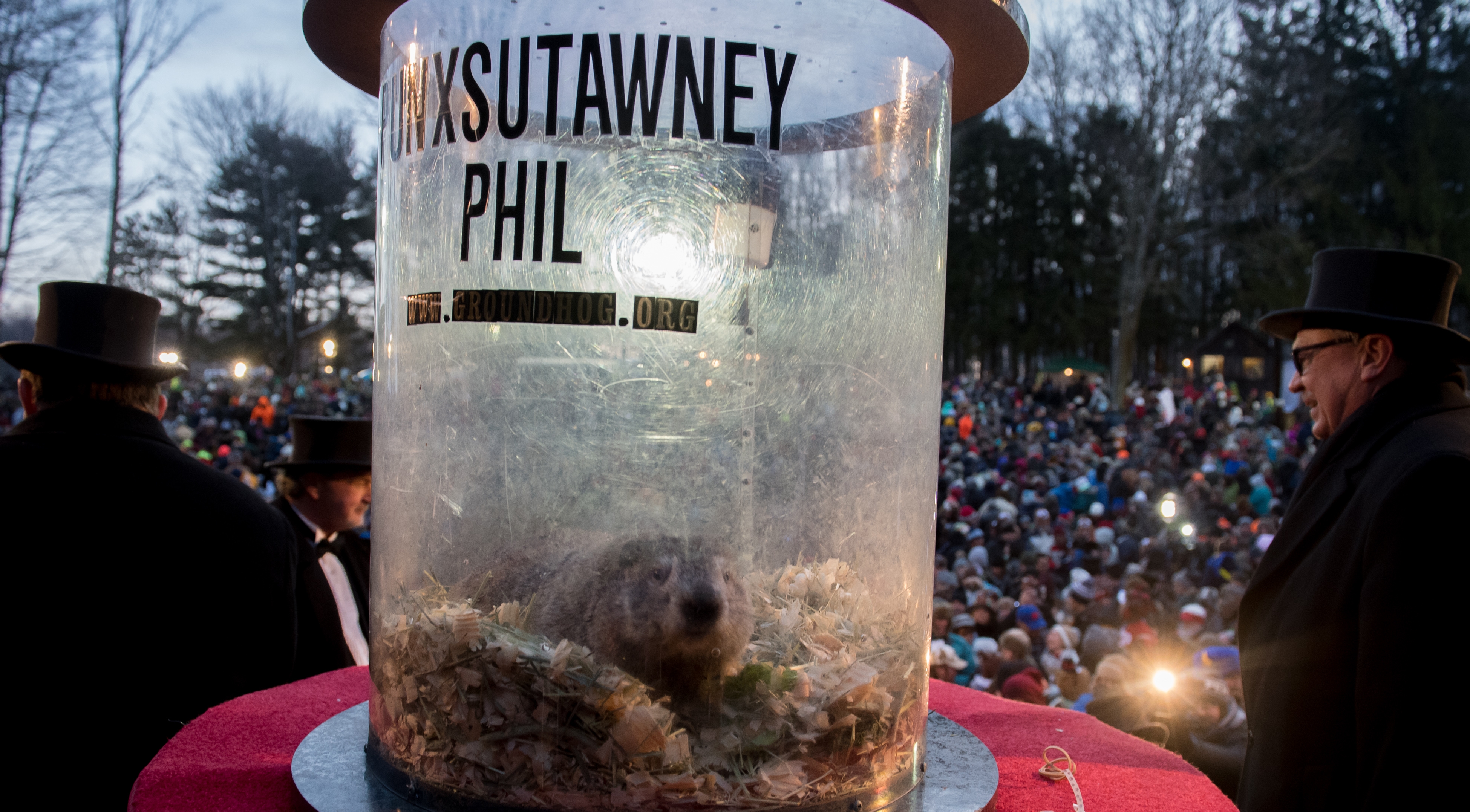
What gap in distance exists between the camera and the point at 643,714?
68.2 inches

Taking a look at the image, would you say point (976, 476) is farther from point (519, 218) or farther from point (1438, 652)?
A: point (519, 218)

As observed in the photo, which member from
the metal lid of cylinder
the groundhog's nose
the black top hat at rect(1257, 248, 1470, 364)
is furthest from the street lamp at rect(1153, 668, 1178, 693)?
the groundhog's nose

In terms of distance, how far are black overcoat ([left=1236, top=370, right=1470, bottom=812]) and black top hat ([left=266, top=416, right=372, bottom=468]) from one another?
4257 mm

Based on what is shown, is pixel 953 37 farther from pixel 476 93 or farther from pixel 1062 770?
pixel 1062 770

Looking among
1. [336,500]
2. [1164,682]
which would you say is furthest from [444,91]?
[1164,682]

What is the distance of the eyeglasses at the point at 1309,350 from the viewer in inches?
127

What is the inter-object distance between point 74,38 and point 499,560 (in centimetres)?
2005

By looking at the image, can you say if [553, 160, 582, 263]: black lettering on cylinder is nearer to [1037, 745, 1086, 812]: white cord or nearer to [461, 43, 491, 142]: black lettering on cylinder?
[461, 43, 491, 142]: black lettering on cylinder

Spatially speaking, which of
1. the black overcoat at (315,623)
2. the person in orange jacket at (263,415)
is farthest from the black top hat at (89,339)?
the person in orange jacket at (263,415)

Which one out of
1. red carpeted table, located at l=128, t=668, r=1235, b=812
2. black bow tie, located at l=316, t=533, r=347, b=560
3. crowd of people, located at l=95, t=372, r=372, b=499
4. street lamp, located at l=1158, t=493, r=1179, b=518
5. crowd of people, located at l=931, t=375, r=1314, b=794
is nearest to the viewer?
red carpeted table, located at l=128, t=668, r=1235, b=812

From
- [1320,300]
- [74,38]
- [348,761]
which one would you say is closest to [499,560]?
[348,761]

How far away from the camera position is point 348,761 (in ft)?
6.77

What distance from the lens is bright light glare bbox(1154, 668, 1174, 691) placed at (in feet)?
20.7

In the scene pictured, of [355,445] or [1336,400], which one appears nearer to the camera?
[1336,400]
